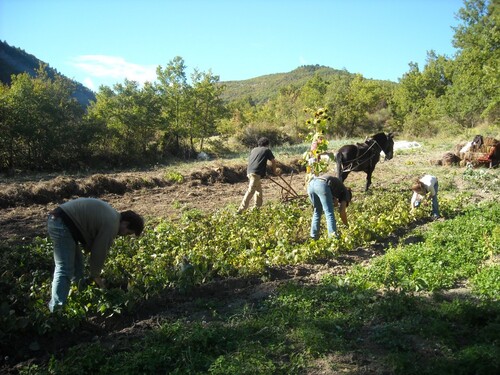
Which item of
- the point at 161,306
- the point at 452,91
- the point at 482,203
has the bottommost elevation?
the point at 161,306

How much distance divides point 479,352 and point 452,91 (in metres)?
35.5

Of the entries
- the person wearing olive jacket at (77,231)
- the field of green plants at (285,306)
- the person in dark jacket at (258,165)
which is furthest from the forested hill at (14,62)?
the person wearing olive jacket at (77,231)

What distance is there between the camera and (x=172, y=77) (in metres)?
27.1

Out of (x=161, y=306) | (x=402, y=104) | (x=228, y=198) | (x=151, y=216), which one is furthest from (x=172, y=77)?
(x=402, y=104)

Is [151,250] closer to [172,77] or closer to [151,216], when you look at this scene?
[151,216]

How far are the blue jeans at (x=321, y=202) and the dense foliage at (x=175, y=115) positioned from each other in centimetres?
232

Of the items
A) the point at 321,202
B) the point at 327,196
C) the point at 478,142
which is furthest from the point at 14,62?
the point at 327,196

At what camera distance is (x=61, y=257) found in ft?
14.4

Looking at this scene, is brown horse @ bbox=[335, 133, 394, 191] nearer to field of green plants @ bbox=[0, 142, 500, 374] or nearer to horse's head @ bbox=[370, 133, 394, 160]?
horse's head @ bbox=[370, 133, 394, 160]

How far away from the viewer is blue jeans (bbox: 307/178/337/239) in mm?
6969

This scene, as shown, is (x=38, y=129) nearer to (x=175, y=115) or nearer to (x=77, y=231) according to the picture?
(x=175, y=115)

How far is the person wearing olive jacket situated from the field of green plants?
45 centimetres

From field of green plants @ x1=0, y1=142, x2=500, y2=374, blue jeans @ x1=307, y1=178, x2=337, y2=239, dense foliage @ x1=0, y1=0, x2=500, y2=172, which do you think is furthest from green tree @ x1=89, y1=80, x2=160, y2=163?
blue jeans @ x1=307, y1=178, x2=337, y2=239

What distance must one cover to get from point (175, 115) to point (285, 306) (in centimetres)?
2384
